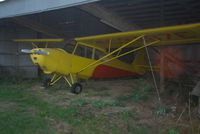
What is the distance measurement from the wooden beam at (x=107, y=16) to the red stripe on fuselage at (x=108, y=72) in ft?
6.21

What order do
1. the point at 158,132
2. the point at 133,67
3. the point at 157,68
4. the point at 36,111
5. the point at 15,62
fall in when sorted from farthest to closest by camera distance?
the point at 15,62, the point at 133,67, the point at 157,68, the point at 36,111, the point at 158,132

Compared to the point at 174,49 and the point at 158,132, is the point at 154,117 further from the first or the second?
the point at 174,49

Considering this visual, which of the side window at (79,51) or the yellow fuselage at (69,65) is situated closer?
the yellow fuselage at (69,65)

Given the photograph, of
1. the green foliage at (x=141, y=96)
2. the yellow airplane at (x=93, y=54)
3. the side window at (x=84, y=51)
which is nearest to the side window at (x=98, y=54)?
the yellow airplane at (x=93, y=54)

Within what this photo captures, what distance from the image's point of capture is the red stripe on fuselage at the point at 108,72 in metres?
7.57

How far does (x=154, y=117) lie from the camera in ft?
13.2

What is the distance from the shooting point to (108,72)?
318 inches

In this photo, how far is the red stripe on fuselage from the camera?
24.8ft

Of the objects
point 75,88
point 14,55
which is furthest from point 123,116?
point 14,55

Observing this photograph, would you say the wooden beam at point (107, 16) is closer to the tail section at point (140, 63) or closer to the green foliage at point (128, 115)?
the green foliage at point (128, 115)

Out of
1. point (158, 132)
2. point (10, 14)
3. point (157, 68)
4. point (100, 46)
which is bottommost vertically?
point (158, 132)

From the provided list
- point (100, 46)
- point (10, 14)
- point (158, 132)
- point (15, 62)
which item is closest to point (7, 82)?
point (15, 62)

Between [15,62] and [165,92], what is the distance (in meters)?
7.26

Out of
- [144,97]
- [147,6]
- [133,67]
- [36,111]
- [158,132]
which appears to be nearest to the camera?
[158,132]
